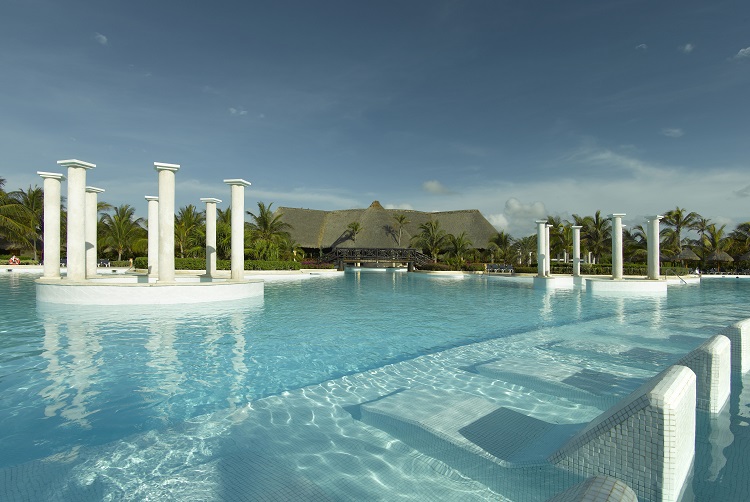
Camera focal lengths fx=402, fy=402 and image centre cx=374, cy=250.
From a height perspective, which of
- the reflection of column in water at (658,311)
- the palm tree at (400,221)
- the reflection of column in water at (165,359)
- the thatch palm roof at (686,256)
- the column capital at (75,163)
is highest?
the palm tree at (400,221)

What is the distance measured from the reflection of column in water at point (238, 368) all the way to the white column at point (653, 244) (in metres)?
21.9

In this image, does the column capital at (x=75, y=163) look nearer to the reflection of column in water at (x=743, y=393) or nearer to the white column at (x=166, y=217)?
the white column at (x=166, y=217)

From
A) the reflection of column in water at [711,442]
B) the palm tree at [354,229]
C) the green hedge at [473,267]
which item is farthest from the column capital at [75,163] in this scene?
the palm tree at [354,229]

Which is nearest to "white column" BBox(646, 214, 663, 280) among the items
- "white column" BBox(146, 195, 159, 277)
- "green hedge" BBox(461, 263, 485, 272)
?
"green hedge" BBox(461, 263, 485, 272)

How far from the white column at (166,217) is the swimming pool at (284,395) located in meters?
3.81

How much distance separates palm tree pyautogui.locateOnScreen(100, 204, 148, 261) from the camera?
35500 mm

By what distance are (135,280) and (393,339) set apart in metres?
16.2

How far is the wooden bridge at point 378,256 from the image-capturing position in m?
41.2

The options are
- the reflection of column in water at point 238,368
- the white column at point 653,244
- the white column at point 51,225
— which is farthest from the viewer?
the white column at point 653,244

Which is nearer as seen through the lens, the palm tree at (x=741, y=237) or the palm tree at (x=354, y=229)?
the palm tree at (x=741, y=237)

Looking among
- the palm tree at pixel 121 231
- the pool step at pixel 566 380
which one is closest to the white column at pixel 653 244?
the pool step at pixel 566 380

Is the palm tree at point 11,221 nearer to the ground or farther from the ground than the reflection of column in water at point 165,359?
farther from the ground

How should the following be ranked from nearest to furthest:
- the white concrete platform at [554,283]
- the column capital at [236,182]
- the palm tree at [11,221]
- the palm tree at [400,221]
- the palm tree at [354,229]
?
the column capital at [236,182]
the white concrete platform at [554,283]
the palm tree at [11,221]
the palm tree at [354,229]
the palm tree at [400,221]

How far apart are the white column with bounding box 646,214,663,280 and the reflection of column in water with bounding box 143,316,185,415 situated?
23.4 m
